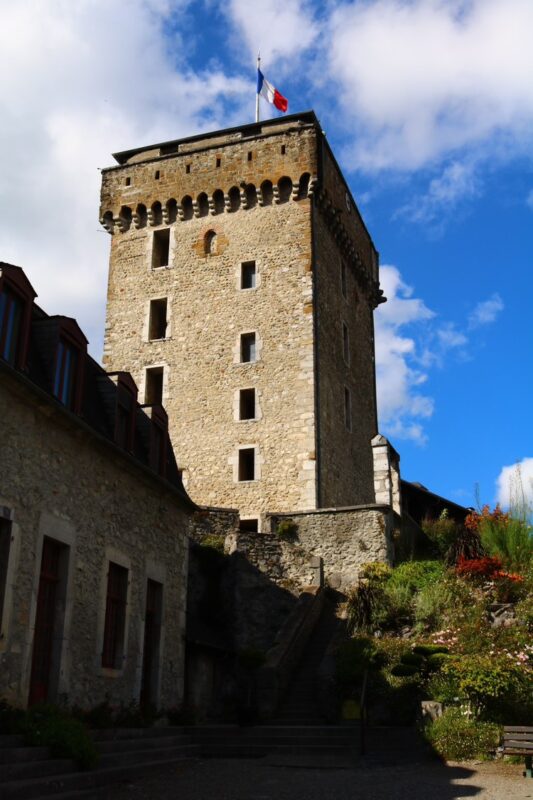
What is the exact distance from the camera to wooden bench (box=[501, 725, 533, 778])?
31.2 feet

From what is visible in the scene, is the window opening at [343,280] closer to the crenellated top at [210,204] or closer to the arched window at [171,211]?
the crenellated top at [210,204]

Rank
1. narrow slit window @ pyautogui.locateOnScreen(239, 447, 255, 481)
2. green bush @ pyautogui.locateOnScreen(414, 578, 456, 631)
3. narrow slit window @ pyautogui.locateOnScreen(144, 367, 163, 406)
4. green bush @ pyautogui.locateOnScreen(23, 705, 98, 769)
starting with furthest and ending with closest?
1. narrow slit window @ pyautogui.locateOnScreen(144, 367, 163, 406)
2. narrow slit window @ pyautogui.locateOnScreen(239, 447, 255, 481)
3. green bush @ pyautogui.locateOnScreen(414, 578, 456, 631)
4. green bush @ pyautogui.locateOnScreen(23, 705, 98, 769)

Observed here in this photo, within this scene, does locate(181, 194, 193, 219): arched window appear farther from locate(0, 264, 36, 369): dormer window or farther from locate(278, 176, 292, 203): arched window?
locate(0, 264, 36, 369): dormer window

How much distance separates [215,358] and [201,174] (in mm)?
6180

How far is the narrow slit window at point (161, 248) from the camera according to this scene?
86.2 ft

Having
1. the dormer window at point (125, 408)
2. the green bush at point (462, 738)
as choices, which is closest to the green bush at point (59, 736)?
the dormer window at point (125, 408)

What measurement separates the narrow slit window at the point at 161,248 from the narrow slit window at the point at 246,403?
549 centimetres

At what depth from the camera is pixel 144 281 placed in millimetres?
25844

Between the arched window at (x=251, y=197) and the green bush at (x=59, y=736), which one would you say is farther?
the arched window at (x=251, y=197)

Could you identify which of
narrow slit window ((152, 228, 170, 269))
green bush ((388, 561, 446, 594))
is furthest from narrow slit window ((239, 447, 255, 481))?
narrow slit window ((152, 228, 170, 269))

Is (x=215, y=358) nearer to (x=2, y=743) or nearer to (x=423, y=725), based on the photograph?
(x=423, y=725)

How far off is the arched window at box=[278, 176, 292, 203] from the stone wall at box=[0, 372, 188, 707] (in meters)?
13.6

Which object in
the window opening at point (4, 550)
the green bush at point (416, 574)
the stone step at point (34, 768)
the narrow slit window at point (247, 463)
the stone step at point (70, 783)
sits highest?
the narrow slit window at point (247, 463)

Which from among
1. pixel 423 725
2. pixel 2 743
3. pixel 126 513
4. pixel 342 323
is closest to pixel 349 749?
pixel 423 725
